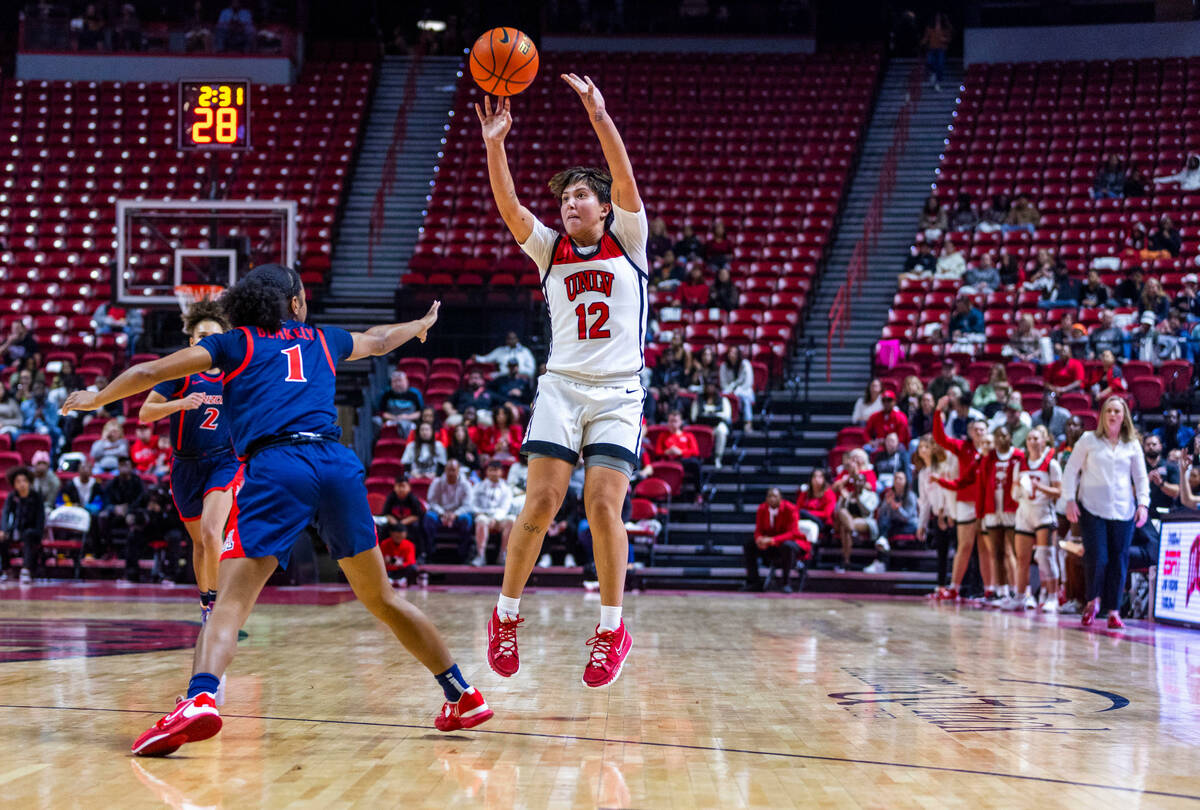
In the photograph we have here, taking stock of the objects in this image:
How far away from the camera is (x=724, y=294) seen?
1984cm

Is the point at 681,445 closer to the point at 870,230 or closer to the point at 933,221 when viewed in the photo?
the point at 933,221

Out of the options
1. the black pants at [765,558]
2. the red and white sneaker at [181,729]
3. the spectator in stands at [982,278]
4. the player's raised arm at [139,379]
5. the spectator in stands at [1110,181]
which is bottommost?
the black pants at [765,558]

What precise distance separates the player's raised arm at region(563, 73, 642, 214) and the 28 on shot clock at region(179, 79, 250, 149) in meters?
13.1

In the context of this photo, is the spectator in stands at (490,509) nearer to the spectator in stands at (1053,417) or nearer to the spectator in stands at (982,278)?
the spectator in stands at (1053,417)

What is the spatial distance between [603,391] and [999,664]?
3.10 m

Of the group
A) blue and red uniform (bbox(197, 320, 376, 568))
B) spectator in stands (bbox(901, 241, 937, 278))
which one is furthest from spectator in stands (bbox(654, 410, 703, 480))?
blue and red uniform (bbox(197, 320, 376, 568))

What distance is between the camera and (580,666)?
21.6 feet

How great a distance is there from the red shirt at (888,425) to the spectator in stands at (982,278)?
13.9ft

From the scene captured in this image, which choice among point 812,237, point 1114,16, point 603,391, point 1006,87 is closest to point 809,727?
point 603,391

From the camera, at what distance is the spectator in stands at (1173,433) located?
559 inches

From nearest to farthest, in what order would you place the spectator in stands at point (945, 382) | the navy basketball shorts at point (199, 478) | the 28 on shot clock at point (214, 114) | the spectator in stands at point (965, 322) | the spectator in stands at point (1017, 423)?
the navy basketball shorts at point (199, 478) < the spectator in stands at point (1017, 423) < the spectator in stands at point (945, 382) < the 28 on shot clock at point (214, 114) < the spectator in stands at point (965, 322)

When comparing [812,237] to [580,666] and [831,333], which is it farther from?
[580,666]

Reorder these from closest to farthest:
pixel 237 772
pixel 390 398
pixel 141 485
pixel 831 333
Result: 1. pixel 237 772
2. pixel 141 485
3. pixel 390 398
4. pixel 831 333

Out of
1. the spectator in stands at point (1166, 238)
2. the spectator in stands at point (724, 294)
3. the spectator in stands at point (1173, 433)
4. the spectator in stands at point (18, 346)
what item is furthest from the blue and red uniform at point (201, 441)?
the spectator in stands at point (1166, 238)
